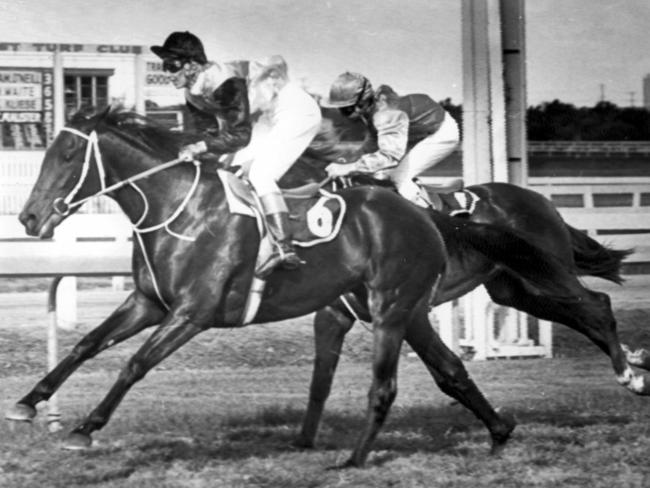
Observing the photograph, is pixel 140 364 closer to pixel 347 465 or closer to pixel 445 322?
pixel 347 465

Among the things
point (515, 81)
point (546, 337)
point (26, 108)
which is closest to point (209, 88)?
point (515, 81)

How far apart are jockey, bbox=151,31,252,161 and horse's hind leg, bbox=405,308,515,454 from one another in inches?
50.0

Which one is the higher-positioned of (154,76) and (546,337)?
(154,76)

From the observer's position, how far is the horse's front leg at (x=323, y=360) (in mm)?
6711

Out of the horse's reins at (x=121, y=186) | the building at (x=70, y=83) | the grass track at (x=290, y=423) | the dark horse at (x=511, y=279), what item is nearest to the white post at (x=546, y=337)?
the grass track at (x=290, y=423)

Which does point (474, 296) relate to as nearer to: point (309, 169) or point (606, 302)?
point (606, 302)

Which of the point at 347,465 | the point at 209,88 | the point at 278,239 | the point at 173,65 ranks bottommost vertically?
the point at 347,465

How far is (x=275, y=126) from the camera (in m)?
6.71

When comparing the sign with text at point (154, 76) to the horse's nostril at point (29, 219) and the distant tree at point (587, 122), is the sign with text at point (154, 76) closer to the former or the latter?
the distant tree at point (587, 122)

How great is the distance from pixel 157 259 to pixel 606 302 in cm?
299

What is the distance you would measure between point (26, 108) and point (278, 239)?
640 cm

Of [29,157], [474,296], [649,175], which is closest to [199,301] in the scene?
[474,296]

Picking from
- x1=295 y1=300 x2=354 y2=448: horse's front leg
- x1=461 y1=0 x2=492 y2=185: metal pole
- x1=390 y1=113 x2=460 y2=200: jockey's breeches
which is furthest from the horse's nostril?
x1=461 y1=0 x2=492 y2=185: metal pole

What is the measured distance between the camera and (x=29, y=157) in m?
12.2
